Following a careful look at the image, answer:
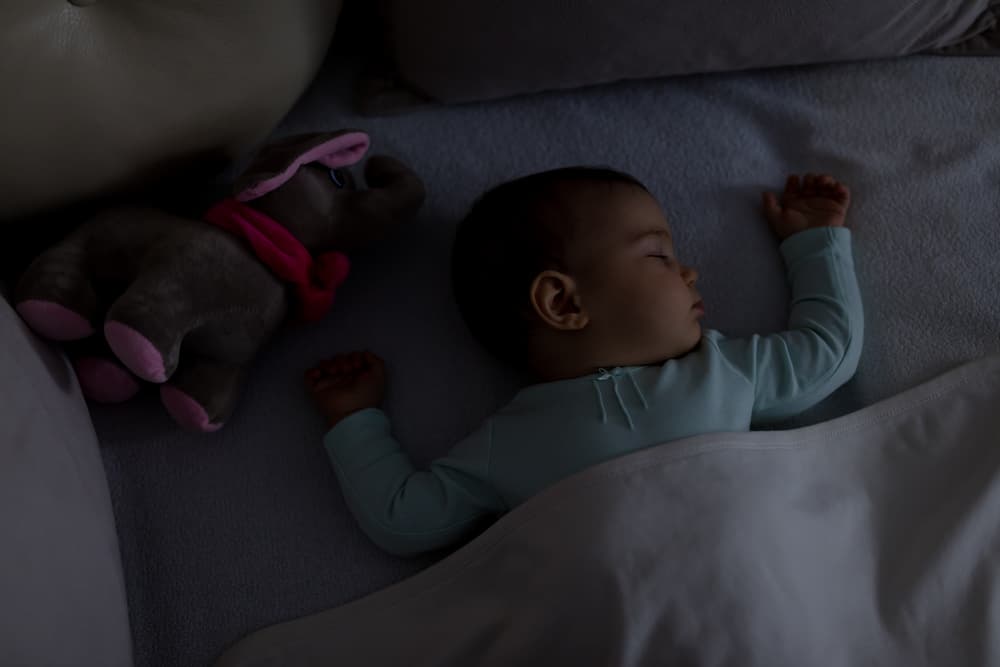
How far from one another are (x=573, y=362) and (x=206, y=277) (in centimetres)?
40

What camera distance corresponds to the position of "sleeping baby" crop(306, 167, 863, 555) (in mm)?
948

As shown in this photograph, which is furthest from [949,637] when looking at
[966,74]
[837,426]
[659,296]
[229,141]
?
[229,141]

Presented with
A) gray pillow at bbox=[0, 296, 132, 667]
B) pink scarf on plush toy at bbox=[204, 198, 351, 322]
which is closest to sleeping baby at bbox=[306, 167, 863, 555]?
pink scarf on plush toy at bbox=[204, 198, 351, 322]

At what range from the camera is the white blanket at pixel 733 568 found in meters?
0.84

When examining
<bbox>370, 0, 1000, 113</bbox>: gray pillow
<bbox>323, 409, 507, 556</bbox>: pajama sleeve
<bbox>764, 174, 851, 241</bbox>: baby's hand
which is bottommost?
<bbox>323, 409, 507, 556</bbox>: pajama sleeve

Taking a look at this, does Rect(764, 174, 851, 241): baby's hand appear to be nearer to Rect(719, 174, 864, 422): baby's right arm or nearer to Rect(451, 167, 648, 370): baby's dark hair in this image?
Rect(719, 174, 864, 422): baby's right arm

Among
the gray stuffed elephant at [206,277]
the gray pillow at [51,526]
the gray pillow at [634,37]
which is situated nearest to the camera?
the gray pillow at [51,526]

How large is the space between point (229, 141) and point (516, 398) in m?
0.45

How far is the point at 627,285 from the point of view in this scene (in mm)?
975

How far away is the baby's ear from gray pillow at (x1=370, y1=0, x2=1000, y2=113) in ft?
1.02

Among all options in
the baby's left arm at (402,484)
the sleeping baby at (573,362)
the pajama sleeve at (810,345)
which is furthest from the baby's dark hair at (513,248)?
the pajama sleeve at (810,345)

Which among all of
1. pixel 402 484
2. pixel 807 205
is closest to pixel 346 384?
pixel 402 484

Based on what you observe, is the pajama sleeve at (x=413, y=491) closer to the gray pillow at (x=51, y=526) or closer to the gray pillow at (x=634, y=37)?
the gray pillow at (x=51, y=526)

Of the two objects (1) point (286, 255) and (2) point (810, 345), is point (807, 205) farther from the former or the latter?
(1) point (286, 255)
